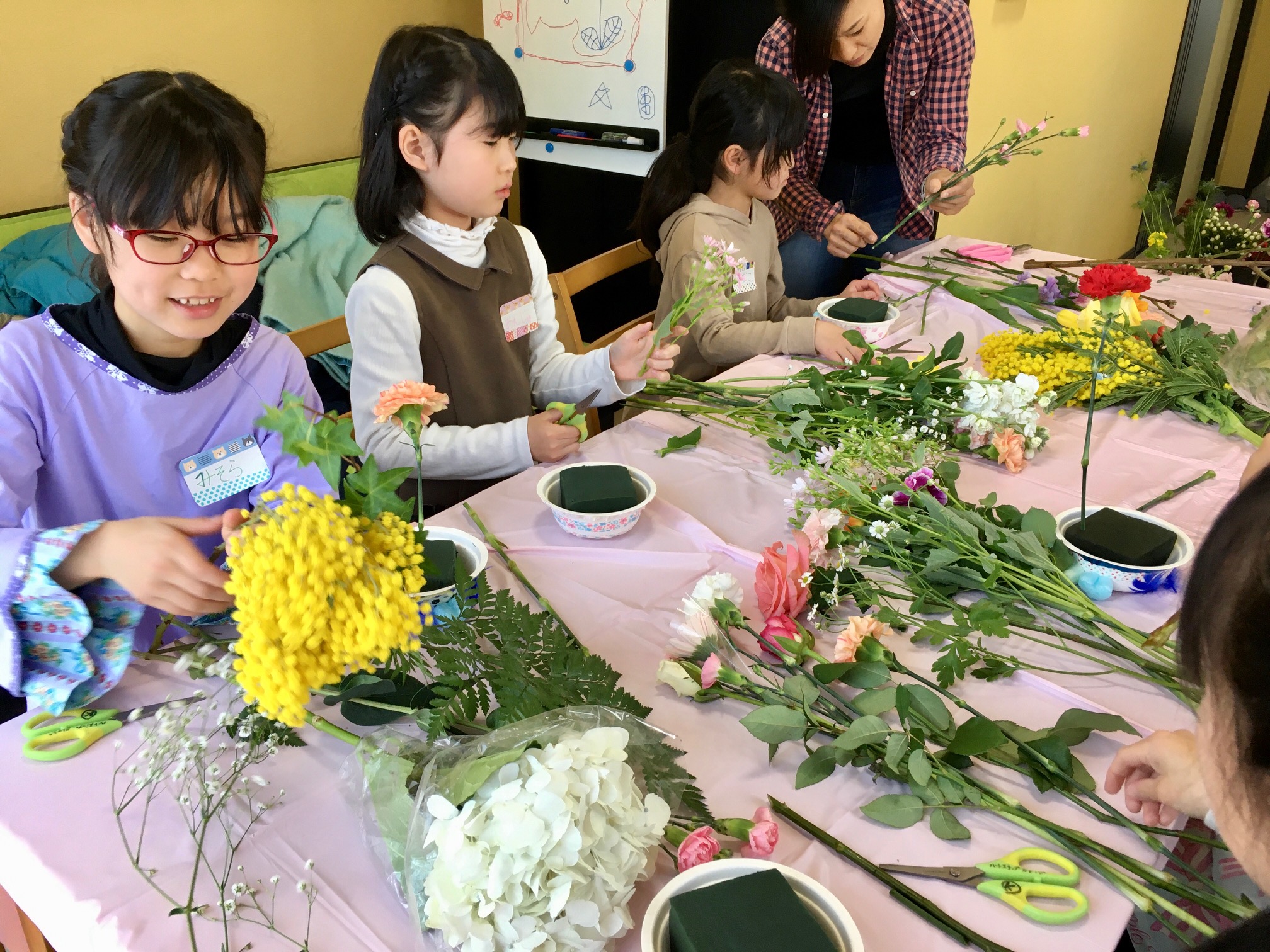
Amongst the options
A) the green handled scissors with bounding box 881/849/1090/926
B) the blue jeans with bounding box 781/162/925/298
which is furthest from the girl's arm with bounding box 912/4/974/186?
the green handled scissors with bounding box 881/849/1090/926

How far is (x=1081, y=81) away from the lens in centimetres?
421

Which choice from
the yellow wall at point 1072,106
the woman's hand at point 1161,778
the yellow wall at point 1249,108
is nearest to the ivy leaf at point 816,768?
the woman's hand at point 1161,778

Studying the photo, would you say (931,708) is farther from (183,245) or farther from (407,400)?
(183,245)

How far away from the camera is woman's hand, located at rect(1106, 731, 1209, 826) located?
0.71 metres

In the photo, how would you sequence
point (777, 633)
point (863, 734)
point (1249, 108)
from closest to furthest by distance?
point (863, 734)
point (777, 633)
point (1249, 108)

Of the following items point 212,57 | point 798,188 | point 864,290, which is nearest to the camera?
point 864,290

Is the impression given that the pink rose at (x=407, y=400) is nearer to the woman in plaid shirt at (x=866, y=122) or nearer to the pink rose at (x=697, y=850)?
the pink rose at (x=697, y=850)

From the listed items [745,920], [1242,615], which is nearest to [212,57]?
[745,920]

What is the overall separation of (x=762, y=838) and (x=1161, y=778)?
1.09 ft

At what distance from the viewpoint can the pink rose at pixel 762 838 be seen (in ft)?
2.22

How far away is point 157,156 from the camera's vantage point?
37.9 inches

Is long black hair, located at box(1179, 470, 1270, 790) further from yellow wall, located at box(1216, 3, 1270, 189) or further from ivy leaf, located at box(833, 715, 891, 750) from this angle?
yellow wall, located at box(1216, 3, 1270, 189)

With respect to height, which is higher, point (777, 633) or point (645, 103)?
point (645, 103)

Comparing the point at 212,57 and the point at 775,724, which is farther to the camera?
the point at 212,57
